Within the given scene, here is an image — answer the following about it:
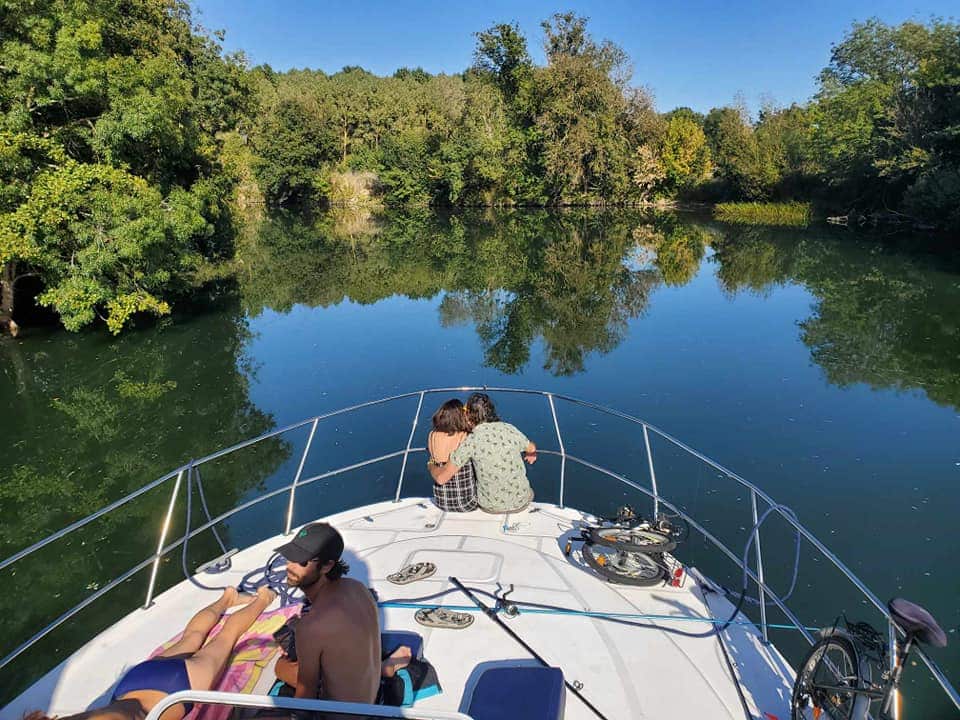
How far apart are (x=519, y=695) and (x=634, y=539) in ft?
5.50

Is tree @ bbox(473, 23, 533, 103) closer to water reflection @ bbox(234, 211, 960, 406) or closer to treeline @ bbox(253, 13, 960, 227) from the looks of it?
treeline @ bbox(253, 13, 960, 227)

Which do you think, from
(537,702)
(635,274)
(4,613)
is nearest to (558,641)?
(537,702)

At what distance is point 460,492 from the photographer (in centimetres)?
498

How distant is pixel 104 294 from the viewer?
1300 centimetres

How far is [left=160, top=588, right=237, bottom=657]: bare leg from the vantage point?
3258 mm

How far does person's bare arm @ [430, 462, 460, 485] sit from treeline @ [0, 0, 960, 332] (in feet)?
34.4

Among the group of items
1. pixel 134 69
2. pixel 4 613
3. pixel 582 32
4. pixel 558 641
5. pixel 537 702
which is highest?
pixel 582 32

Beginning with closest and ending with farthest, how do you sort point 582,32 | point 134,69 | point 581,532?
1. point 581,532
2. point 134,69
3. point 582,32

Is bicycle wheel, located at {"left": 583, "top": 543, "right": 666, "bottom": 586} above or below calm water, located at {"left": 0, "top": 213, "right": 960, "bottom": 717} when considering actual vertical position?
above

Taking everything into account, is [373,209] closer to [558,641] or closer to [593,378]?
[593,378]

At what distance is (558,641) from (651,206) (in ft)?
177

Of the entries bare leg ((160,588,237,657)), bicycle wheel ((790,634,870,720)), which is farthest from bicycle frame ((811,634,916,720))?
bare leg ((160,588,237,657))

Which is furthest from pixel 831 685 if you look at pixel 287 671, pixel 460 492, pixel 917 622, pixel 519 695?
pixel 460 492

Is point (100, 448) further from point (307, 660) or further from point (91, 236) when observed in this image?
point (307, 660)
